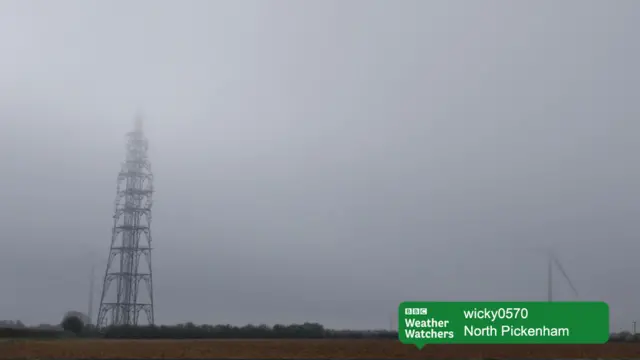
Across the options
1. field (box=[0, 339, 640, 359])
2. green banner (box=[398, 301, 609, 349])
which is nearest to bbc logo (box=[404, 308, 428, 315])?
green banner (box=[398, 301, 609, 349])

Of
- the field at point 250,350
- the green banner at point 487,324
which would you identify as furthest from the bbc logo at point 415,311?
the field at point 250,350

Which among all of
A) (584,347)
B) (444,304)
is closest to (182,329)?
(444,304)

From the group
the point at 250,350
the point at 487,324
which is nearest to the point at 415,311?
the point at 487,324

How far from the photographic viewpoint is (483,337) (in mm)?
39219

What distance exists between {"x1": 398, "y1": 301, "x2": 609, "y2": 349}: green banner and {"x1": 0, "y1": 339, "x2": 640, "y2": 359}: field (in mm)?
9362

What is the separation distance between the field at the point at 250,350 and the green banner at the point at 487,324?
936 centimetres

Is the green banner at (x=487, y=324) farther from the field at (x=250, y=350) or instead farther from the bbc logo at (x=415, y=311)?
the field at (x=250, y=350)

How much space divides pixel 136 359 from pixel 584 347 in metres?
34.7

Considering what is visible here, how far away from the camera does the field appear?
150ft

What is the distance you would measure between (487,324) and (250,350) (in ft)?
55.7

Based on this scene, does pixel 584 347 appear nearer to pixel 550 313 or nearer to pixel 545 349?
pixel 545 349

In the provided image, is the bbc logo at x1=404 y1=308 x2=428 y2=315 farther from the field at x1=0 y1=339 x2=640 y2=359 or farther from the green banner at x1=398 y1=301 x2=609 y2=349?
the field at x1=0 y1=339 x2=640 y2=359

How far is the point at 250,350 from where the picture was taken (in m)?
49.1

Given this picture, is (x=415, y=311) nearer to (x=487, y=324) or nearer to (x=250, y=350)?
(x=487, y=324)
